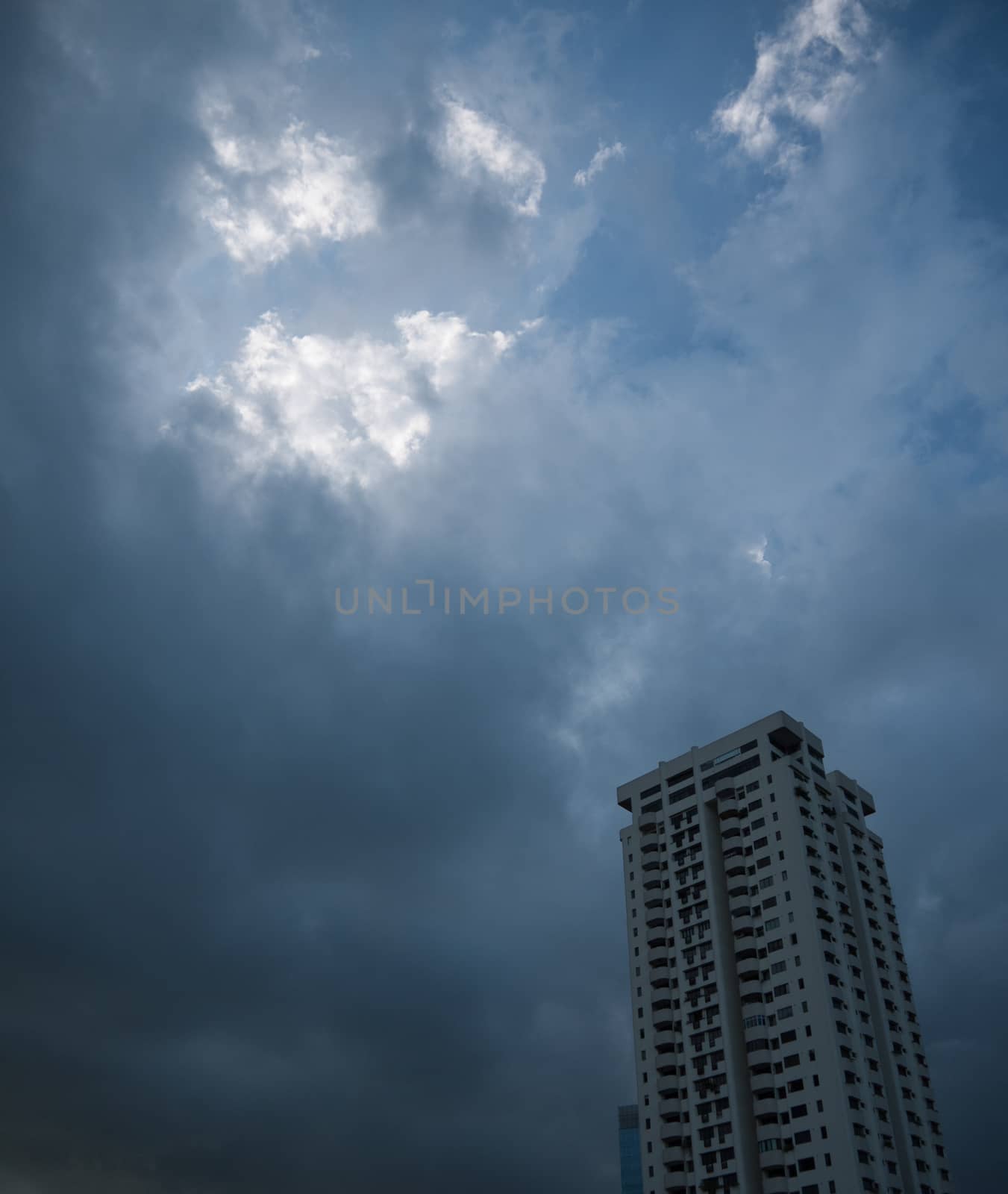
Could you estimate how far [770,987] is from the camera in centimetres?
11106

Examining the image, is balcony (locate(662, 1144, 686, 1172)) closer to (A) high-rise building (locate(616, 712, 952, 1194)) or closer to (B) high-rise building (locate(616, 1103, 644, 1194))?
(A) high-rise building (locate(616, 712, 952, 1194))

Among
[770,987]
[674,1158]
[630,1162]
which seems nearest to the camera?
[674,1158]

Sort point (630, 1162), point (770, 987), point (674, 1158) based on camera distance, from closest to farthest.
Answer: point (674, 1158)
point (770, 987)
point (630, 1162)

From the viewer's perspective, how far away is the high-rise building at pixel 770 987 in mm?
101438

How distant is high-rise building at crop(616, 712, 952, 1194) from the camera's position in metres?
101

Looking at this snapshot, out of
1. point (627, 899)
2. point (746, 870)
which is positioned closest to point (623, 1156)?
point (627, 899)

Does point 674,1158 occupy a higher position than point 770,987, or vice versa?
point 770,987

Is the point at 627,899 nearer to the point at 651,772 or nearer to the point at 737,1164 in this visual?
the point at 651,772

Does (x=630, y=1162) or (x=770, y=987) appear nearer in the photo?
(x=770, y=987)

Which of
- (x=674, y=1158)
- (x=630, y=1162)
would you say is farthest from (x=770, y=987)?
(x=630, y=1162)

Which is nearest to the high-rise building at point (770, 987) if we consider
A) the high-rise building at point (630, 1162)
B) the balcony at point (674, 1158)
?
the balcony at point (674, 1158)

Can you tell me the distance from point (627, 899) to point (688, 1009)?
18636 mm

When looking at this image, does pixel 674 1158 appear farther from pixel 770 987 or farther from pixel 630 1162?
pixel 630 1162

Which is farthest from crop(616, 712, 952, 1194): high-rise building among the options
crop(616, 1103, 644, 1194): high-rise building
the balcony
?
crop(616, 1103, 644, 1194): high-rise building
